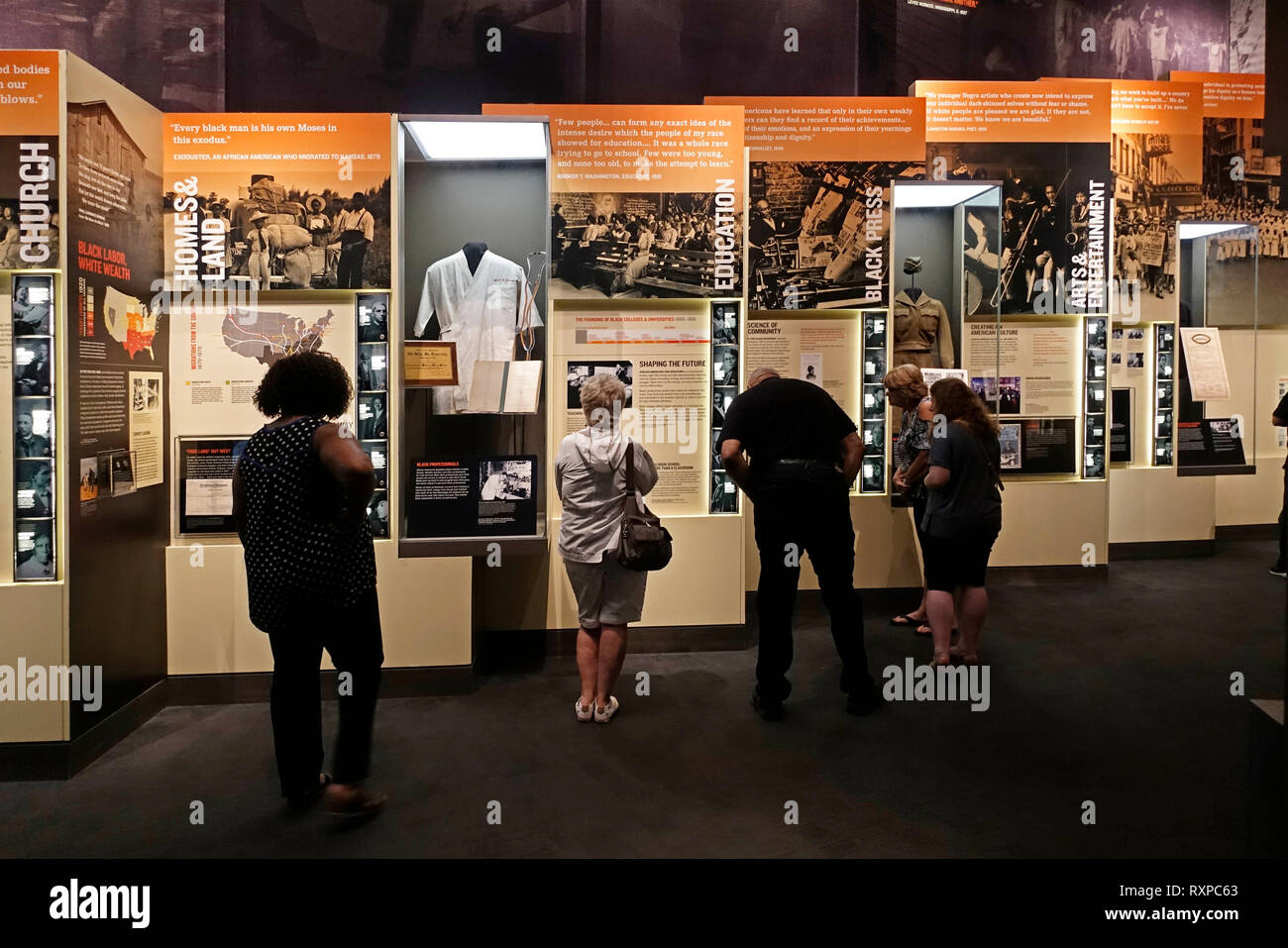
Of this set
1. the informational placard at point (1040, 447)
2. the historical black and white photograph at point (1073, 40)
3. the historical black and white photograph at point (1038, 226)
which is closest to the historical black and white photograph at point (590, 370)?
the historical black and white photograph at point (1038, 226)

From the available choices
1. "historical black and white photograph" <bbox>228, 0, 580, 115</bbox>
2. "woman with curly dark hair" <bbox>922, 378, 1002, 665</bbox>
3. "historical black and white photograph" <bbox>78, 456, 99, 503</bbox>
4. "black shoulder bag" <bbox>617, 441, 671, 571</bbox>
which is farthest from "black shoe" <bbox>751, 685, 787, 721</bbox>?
"historical black and white photograph" <bbox>228, 0, 580, 115</bbox>

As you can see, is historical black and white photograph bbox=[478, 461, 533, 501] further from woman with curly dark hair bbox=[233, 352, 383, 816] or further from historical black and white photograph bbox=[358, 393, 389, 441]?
woman with curly dark hair bbox=[233, 352, 383, 816]

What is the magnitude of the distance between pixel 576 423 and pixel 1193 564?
5.36m

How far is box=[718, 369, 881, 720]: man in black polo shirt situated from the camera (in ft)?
12.5

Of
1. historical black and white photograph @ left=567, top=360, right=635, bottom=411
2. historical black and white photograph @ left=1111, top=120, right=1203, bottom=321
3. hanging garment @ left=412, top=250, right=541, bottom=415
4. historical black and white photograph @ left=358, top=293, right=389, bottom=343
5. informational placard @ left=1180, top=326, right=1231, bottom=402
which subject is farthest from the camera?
informational placard @ left=1180, top=326, right=1231, bottom=402

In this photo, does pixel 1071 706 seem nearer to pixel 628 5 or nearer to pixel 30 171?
pixel 30 171

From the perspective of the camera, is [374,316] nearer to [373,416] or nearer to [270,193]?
[373,416]

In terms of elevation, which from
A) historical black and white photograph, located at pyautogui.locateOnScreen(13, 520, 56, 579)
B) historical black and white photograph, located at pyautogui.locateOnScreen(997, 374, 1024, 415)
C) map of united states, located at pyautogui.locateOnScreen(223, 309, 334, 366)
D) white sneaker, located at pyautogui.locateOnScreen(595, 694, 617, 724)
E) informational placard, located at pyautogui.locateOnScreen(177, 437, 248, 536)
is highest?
map of united states, located at pyautogui.locateOnScreen(223, 309, 334, 366)

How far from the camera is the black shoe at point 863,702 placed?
12.7 ft

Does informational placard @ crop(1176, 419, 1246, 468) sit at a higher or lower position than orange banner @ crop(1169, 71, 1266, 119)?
lower

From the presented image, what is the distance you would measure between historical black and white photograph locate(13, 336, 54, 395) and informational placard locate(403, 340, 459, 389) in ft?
4.64
